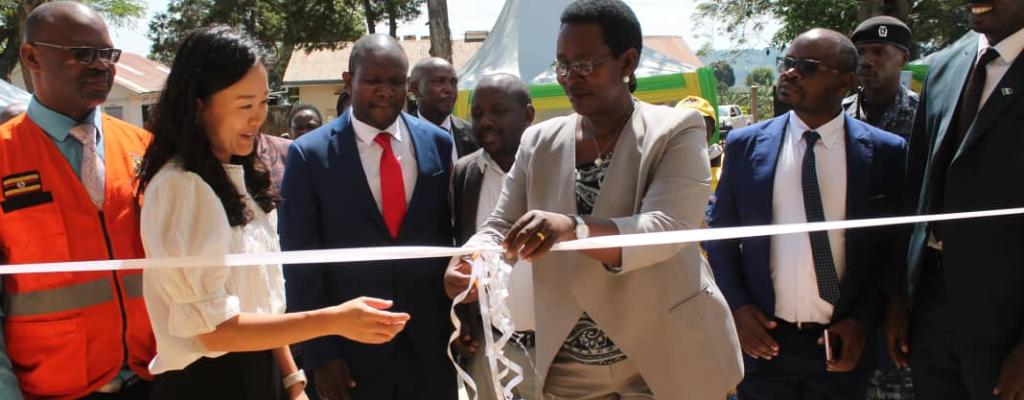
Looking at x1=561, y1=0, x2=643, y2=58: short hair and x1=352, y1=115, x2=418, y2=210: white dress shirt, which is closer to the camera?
x1=561, y1=0, x2=643, y2=58: short hair

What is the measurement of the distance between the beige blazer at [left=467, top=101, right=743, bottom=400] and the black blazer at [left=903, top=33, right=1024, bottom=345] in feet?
3.24

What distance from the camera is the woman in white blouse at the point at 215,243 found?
2068 millimetres

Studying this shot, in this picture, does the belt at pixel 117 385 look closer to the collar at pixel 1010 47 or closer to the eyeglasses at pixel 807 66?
the eyeglasses at pixel 807 66

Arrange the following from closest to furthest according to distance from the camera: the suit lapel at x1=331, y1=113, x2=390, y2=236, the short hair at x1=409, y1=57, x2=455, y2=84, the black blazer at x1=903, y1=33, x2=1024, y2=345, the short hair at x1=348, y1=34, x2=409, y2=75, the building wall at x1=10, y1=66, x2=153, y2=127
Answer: the black blazer at x1=903, y1=33, x2=1024, y2=345 < the suit lapel at x1=331, y1=113, x2=390, y2=236 < the short hair at x1=348, y1=34, x2=409, y2=75 < the short hair at x1=409, y1=57, x2=455, y2=84 < the building wall at x1=10, y1=66, x2=153, y2=127

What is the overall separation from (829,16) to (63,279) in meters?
18.0

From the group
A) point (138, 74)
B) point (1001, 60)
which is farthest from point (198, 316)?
point (138, 74)

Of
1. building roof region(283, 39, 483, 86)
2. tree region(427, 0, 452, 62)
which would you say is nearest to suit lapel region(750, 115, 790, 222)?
tree region(427, 0, 452, 62)

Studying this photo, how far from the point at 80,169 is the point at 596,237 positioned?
5.56 ft

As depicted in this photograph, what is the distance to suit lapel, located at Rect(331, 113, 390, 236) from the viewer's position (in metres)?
3.33

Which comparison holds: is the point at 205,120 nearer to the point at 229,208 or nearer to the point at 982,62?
the point at 229,208

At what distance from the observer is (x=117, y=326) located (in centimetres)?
255

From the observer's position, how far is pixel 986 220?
279 cm

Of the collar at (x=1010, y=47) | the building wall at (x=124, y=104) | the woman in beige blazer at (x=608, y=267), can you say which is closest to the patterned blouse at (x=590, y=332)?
the woman in beige blazer at (x=608, y=267)

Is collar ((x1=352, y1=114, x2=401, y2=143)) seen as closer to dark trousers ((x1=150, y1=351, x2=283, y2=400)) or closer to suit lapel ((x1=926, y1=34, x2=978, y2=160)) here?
dark trousers ((x1=150, y1=351, x2=283, y2=400))
